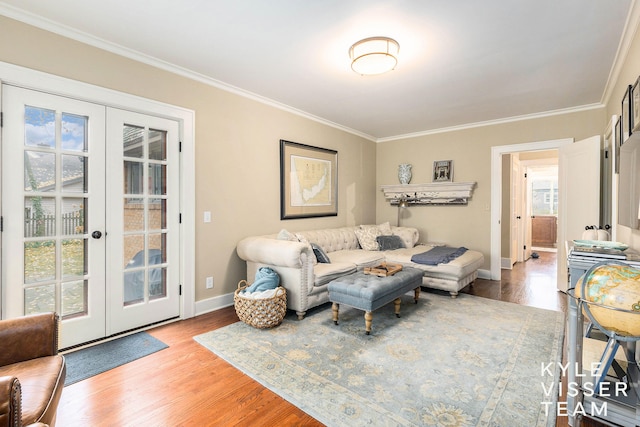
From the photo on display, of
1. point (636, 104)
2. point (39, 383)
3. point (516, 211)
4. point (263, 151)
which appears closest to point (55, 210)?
point (39, 383)

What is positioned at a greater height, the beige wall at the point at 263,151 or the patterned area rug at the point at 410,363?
the beige wall at the point at 263,151

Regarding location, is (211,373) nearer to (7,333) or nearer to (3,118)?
(7,333)

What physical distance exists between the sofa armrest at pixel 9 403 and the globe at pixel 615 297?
2.10 m

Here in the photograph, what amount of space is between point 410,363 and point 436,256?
2.15 metres

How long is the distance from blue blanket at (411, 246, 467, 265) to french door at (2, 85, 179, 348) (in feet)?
9.75

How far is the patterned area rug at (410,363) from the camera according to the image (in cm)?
172

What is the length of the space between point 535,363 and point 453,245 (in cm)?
316

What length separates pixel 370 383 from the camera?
198cm

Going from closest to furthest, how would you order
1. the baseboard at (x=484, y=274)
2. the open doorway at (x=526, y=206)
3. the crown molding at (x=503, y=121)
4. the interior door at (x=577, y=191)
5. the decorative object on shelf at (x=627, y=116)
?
the decorative object on shelf at (x=627, y=116), the interior door at (x=577, y=191), the crown molding at (x=503, y=121), the baseboard at (x=484, y=274), the open doorway at (x=526, y=206)

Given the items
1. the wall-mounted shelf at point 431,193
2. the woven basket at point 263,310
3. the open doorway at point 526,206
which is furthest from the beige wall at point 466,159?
the woven basket at point 263,310

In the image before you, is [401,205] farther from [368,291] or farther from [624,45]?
[624,45]

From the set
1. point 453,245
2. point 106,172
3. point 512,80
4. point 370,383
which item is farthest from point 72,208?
point 453,245

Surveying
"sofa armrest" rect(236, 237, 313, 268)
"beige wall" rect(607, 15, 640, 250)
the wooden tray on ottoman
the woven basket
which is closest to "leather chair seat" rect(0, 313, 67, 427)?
Answer: the woven basket

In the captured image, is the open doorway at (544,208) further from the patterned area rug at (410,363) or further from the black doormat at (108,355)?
the black doormat at (108,355)
